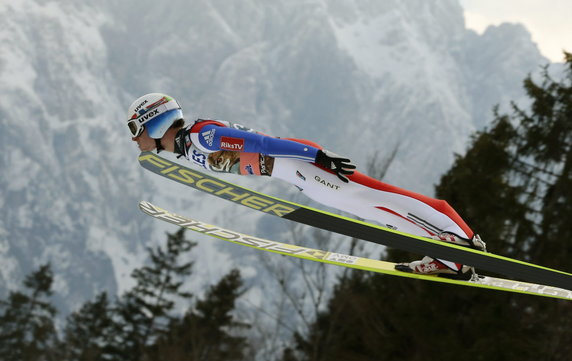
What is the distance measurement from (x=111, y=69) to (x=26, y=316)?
153204 millimetres

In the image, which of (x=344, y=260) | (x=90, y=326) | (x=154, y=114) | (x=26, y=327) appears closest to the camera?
(x=154, y=114)

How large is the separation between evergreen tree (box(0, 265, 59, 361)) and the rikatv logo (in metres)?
23.2

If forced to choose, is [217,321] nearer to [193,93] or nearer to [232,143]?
[232,143]

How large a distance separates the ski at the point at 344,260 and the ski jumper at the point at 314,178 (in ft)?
1.34

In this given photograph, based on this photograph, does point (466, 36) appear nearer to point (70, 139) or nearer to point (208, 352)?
point (70, 139)

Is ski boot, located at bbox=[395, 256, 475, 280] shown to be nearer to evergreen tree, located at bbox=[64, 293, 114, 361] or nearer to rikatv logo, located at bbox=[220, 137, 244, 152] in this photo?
rikatv logo, located at bbox=[220, 137, 244, 152]

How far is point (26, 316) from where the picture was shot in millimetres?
28969

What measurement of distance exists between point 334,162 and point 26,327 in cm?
2809

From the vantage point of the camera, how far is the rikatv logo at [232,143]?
4.89 m

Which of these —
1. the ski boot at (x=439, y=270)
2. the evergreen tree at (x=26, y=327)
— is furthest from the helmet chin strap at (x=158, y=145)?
the evergreen tree at (x=26, y=327)

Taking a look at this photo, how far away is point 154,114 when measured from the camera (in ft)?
16.9

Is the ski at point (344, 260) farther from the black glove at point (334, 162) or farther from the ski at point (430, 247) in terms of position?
the black glove at point (334, 162)

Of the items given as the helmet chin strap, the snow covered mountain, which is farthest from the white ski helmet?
the snow covered mountain

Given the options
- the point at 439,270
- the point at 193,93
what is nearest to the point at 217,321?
the point at 439,270
